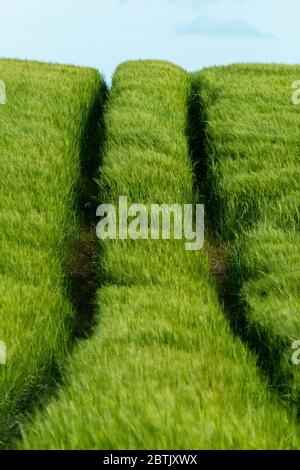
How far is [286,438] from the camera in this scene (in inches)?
129

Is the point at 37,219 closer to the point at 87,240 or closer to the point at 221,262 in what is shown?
the point at 87,240

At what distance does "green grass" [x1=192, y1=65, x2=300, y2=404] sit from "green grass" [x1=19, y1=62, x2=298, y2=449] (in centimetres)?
26

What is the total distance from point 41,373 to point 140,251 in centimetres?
153

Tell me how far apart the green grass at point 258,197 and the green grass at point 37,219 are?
140 cm

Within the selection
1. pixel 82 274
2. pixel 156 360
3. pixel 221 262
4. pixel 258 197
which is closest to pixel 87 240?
pixel 82 274

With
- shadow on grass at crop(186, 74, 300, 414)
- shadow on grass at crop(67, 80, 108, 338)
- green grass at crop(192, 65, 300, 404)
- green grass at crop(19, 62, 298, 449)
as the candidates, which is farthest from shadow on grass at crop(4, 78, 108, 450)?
green grass at crop(192, 65, 300, 404)

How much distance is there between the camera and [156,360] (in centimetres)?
403

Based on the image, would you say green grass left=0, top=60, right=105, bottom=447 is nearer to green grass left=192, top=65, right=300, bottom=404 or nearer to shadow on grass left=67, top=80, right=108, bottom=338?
shadow on grass left=67, top=80, right=108, bottom=338

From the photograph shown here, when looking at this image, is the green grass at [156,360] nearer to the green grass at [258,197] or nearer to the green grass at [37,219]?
the green grass at [258,197]

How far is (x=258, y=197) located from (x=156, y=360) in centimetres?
303

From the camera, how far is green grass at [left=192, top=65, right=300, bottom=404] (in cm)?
482

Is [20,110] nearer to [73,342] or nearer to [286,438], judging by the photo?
[73,342]
